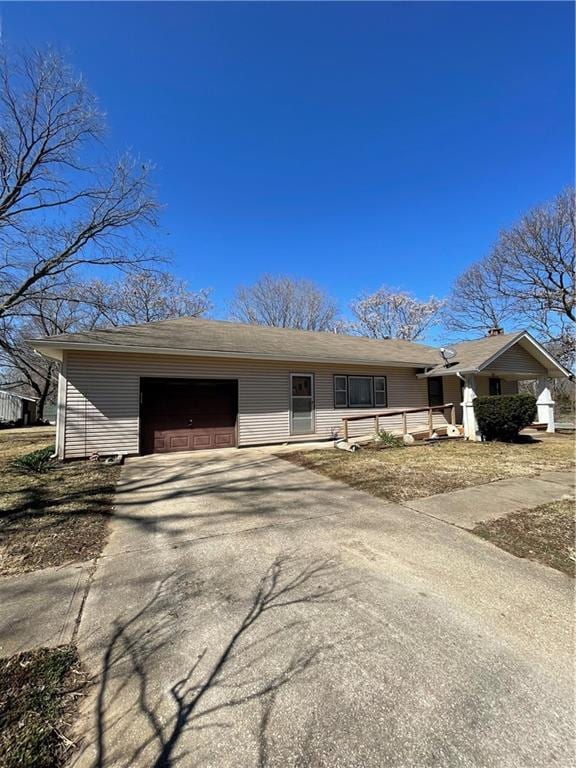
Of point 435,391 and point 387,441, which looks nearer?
point 387,441

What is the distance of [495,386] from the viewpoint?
15758mm

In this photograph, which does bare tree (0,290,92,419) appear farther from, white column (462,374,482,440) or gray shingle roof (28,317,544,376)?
white column (462,374,482,440)

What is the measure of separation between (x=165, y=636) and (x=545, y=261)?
1105 inches

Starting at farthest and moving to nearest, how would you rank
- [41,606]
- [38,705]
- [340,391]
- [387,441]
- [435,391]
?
[435,391] → [340,391] → [387,441] → [41,606] → [38,705]

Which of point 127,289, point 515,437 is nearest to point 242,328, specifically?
point 515,437

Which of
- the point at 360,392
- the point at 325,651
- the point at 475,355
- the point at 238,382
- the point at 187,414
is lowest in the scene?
the point at 325,651

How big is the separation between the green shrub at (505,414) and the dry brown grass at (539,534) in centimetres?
649

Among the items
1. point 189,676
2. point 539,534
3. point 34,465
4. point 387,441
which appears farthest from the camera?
point 387,441

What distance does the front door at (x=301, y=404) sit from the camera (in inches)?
444

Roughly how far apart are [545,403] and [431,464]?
980cm

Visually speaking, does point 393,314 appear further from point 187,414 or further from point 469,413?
point 187,414

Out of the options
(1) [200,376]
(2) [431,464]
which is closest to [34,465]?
(1) [200,376]

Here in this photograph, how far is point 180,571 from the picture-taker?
10.5ft

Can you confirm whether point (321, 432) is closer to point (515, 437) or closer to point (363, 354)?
point (363, 354)
